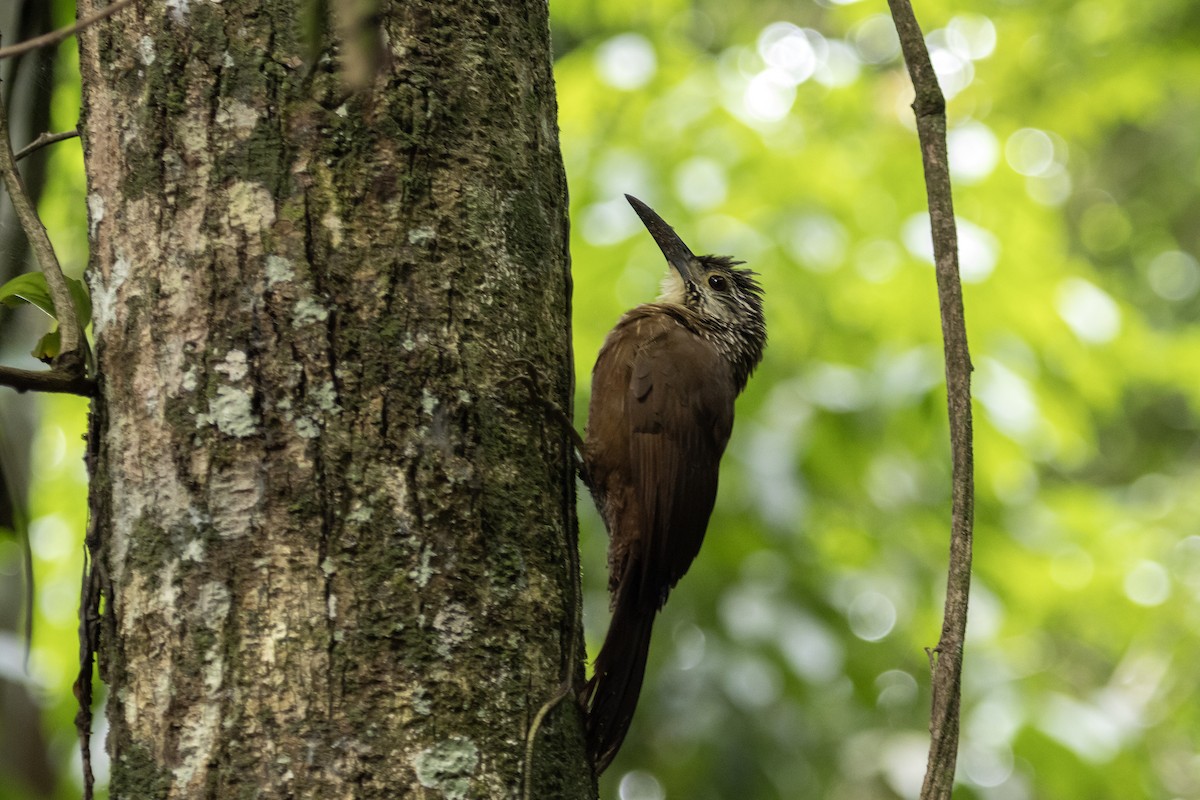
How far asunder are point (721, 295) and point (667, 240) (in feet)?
0.85

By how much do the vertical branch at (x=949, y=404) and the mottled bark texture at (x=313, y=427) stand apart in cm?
49

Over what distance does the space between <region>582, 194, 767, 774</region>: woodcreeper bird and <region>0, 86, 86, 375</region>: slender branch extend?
1085 millimetres

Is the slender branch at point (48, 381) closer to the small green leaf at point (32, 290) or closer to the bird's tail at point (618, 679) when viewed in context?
the small green leaf at point (32, 290)

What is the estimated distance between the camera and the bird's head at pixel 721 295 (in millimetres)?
3531

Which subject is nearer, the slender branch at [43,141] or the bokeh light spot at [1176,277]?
the slender branch at [43,141]

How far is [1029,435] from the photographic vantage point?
3.93 metres

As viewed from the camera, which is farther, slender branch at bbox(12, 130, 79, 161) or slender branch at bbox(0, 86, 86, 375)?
slender branch at bbox(12, 130, 79, 161)

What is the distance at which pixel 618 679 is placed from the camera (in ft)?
6.73

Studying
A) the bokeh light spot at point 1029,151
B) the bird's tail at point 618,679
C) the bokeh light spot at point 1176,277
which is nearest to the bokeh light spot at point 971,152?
the bokeh light spot at point 1029,151

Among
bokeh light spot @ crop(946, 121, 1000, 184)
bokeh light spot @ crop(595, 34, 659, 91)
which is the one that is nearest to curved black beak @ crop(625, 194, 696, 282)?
bokeh light spot @ crop(595, 34, 659, 91)

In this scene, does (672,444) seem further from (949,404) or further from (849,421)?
(849,421)

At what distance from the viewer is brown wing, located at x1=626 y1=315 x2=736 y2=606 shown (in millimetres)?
2518

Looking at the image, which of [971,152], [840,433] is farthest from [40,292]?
[971,152]

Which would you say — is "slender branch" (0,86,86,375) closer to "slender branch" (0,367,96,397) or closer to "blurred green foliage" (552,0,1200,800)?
"slender branch" (0,367,96,397)
